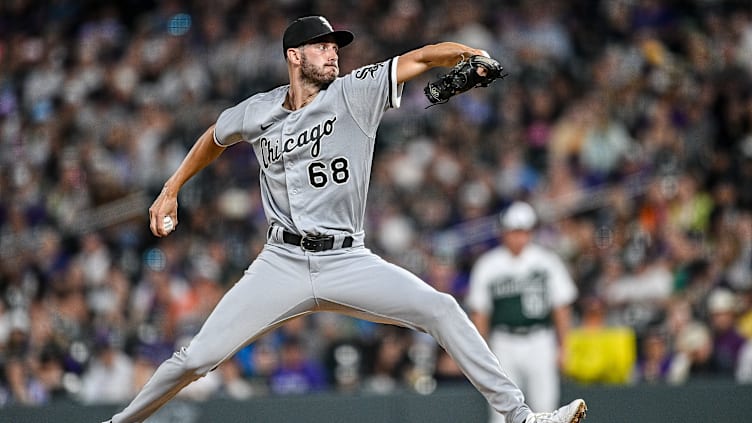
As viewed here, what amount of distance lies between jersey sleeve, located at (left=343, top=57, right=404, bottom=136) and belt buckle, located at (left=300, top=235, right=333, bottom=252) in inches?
21.1

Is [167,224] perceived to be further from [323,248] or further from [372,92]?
[372,92]

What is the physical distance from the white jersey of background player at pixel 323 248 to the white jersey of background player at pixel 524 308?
11.6 feet

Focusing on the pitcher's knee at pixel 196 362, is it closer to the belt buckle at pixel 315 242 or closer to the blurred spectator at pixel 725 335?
the belt buckle at pixel 315 242

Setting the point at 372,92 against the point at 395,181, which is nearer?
the point at 372,92

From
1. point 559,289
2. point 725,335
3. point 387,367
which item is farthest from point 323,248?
point 725,335

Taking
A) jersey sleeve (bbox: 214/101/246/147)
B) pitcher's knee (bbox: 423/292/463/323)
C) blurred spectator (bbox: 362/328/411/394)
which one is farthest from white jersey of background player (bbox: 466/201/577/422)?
jersey sleeve (bbox: 214/101/246/147)

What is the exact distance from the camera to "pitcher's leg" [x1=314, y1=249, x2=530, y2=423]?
5.55m

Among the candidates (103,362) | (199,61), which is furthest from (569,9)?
(103,362)

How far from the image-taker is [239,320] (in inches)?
222

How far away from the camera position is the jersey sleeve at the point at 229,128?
6.03 m

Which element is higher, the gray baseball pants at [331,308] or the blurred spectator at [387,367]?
the gray baseball pants at [331,308]

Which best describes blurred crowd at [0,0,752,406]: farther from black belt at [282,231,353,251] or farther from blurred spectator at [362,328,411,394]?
black belt at [282,231,353,251]

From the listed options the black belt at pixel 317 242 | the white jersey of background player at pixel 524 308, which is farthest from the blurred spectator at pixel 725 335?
the black belt at pixel 317 242

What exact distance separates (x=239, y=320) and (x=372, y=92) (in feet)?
4.00
